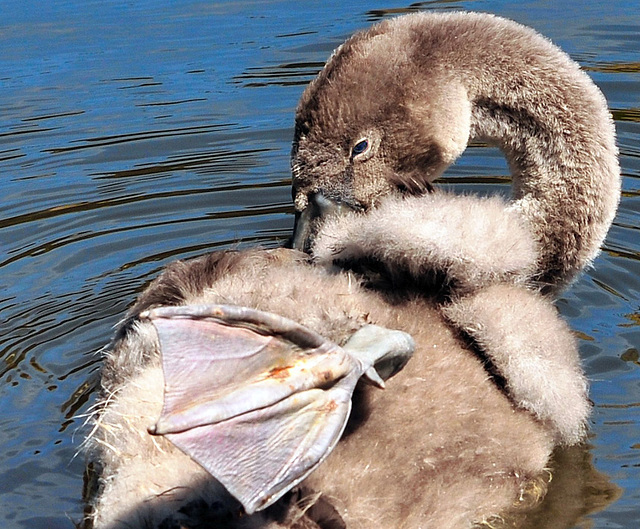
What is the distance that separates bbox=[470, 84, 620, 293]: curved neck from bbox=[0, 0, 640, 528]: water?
0.60 metres

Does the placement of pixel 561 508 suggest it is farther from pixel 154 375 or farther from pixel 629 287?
pixel 629 287

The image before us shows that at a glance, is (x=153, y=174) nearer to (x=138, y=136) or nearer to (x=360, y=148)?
(x=138, y=136)

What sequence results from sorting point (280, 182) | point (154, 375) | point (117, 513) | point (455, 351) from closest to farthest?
point (117, 513) < point (154, 375) < point (455, 351) < point (280, 182)

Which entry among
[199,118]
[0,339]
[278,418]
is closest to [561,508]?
[278,418]

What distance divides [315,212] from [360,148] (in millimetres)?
323

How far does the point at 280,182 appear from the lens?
7.27m

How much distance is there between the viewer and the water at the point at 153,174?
15.3 ft

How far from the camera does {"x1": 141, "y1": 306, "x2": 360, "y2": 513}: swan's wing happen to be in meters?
2.94

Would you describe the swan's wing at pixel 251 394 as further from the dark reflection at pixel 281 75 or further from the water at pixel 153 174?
the dark reflection at pixel 281 75

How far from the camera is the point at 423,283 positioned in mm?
3953

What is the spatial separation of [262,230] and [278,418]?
3557 millimetres

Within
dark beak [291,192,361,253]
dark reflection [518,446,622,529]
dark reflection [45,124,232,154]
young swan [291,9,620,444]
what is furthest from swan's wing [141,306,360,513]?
dark reflection [45,124,232,154]

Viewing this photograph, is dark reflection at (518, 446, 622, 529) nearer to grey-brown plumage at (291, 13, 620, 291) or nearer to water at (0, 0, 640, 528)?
water at (0, 0, 640, 528)

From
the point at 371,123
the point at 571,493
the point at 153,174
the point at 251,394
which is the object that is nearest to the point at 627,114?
the point at 153,174
